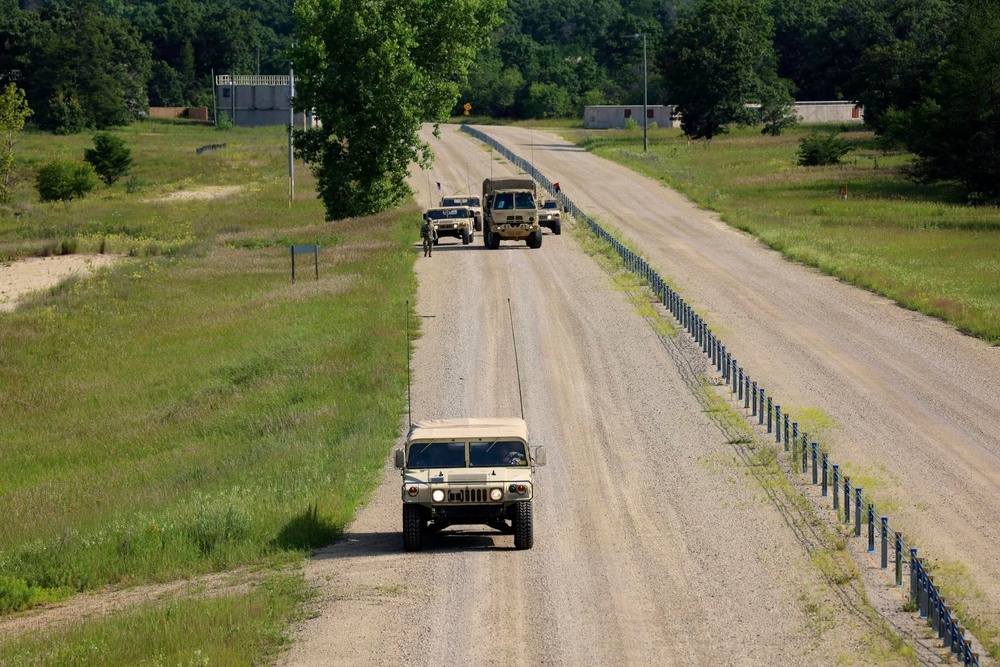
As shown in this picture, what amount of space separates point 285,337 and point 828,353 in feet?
52.3

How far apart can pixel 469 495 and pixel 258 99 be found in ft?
477

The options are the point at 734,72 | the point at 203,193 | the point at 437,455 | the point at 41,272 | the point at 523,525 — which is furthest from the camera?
the point at 734,72

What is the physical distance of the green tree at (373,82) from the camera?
68938mm

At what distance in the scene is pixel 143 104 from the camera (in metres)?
167

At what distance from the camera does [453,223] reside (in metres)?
59.1

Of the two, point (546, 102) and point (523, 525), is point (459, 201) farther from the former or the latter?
point (546, 102)

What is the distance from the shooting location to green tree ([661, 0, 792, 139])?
114m

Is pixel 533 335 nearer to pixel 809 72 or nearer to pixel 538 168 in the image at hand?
pixel 538 168

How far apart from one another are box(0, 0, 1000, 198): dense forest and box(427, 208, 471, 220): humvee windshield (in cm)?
1518

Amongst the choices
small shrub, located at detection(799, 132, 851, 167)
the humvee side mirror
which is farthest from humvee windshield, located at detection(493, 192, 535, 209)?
small shrub, located at detection(799, 132, 851, 167)

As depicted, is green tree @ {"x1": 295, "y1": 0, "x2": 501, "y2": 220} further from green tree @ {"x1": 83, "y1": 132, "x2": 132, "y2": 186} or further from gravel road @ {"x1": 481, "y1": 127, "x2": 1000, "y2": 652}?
green tree @ {"x1": 83, "y1": 132, "x2": 132, "y2": 186}

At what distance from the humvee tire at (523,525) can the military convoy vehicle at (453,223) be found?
39.5m

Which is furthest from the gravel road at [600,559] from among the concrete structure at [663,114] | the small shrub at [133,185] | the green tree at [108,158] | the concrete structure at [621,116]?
the concrete structure at [663,114]

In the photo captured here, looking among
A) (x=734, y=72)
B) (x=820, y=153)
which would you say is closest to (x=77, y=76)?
(x=734, y=72)
